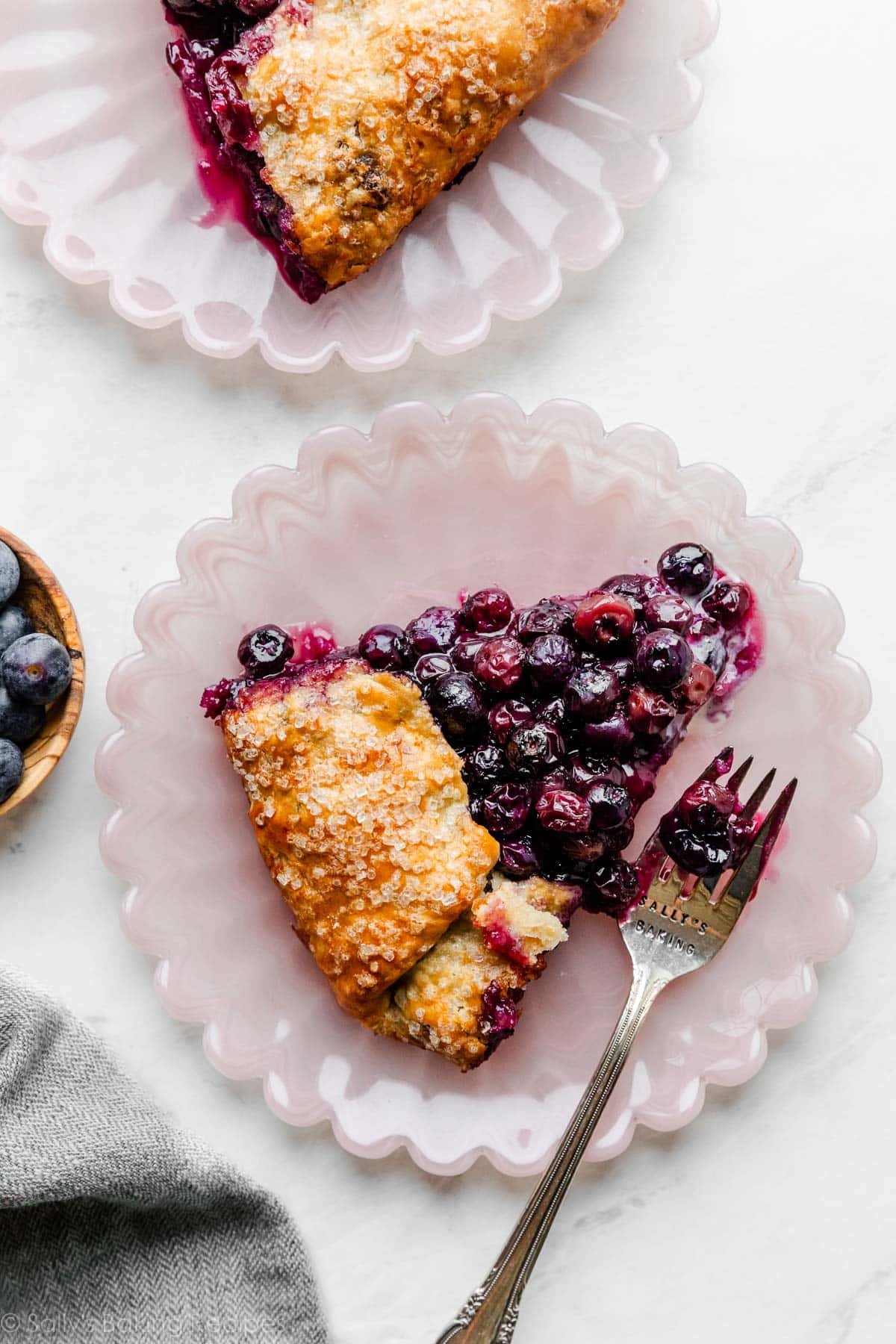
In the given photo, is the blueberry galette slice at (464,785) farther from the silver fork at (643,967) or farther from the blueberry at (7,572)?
the blueberry at (7,572)

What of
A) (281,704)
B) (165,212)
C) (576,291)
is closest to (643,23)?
(576,291)

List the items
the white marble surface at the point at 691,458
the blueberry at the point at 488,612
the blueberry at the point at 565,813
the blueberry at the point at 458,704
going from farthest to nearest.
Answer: the white marble surface at the point at 691,458 → the blueberry at the point at 488,612 → the blueberry at the point at 458,704 → the blueberry at the point at 565,813

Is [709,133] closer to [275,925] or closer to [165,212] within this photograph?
[165,212]

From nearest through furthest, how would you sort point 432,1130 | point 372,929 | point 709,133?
point 372,929 < point 432,1130 < point 709,133

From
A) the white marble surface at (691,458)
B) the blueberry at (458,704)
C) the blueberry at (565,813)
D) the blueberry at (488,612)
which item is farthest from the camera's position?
the white marble surface at (691,458)

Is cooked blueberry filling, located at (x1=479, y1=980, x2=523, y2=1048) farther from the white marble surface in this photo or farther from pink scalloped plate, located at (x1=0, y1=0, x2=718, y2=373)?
pink scalloped plate, located at (x1=0, y1=0, x2=718, y2=373)

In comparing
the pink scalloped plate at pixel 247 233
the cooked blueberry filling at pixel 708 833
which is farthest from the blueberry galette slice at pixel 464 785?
the pink scalloped plate at pixel 247 233

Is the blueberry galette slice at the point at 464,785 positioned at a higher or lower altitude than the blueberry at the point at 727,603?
lower
